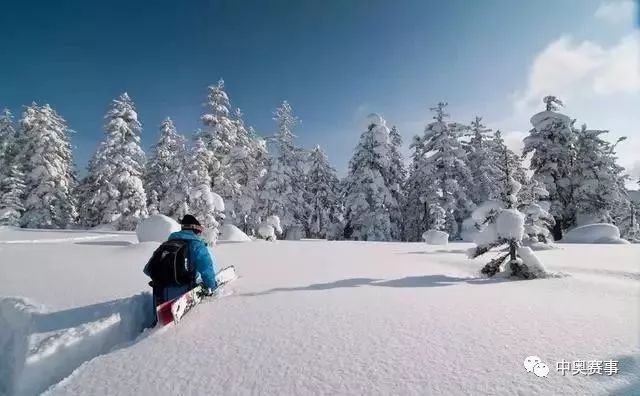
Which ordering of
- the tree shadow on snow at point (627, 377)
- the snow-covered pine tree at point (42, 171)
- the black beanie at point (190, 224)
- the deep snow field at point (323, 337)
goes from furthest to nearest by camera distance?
the snow-covered pine tree at point (42, 171)
the black beanie at point (190, 224)
the deep snow field at point (323, 337)
the tree shadow on snow at point (627, 377)

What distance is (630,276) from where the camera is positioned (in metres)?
8.00

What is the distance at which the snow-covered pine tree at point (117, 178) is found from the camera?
103 ft

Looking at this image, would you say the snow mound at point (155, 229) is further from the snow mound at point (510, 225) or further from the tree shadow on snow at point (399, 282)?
the snow mound at point (510, 225)

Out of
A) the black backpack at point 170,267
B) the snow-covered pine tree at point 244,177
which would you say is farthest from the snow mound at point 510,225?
the snow-covered pine tree at point 244,177

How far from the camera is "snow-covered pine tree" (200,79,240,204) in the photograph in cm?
3403

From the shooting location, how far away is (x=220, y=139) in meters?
35.1

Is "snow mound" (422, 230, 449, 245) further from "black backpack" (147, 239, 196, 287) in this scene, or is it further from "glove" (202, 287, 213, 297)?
"black backpack" (147, 239, 196, 287)

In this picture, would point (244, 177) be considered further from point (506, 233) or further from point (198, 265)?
point (198, 265)

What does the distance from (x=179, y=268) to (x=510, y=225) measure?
269 inches

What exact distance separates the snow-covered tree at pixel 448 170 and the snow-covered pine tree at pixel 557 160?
6.19 metres

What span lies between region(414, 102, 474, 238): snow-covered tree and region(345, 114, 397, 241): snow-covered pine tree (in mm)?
3990

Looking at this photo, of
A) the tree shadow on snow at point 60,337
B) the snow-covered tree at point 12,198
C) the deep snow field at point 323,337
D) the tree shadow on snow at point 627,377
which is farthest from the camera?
the snow-covered tree at point 12,198

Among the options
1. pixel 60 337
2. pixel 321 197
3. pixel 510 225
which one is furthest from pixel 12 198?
pixel 510 225

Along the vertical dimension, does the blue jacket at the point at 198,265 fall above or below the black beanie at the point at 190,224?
below
